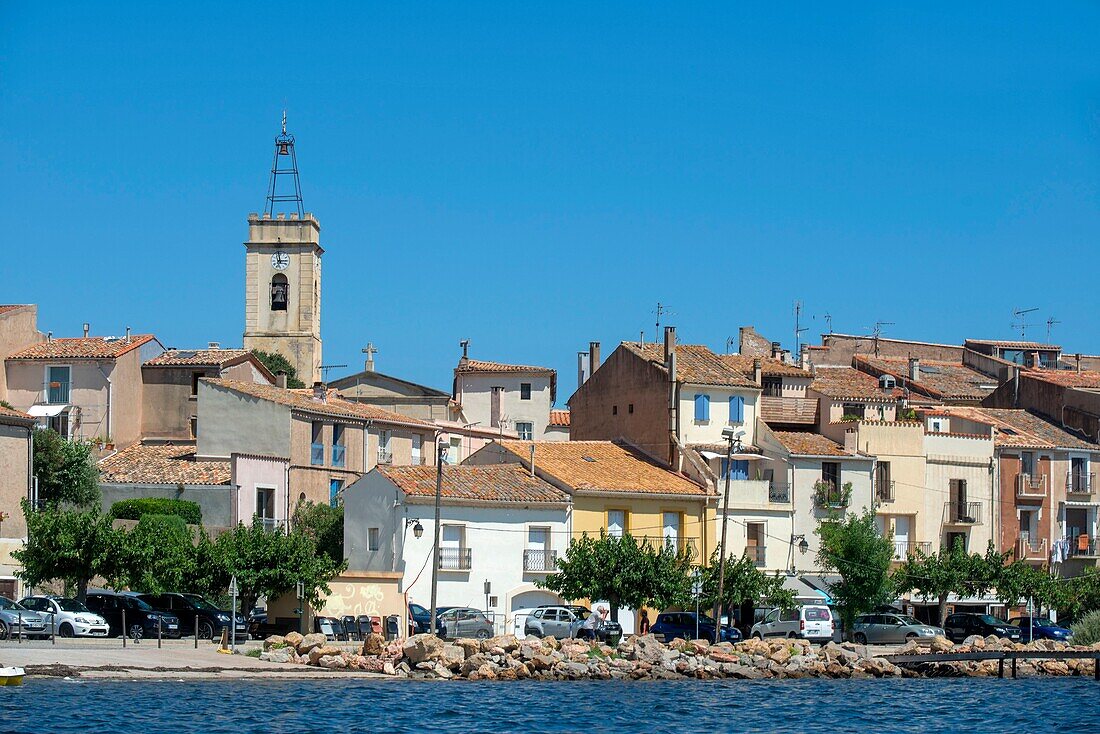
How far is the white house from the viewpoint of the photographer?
65000mm

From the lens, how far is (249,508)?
7031cm

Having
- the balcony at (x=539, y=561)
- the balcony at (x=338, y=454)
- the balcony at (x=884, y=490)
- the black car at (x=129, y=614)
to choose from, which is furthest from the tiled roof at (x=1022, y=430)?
the black car at (x=129, y=614)

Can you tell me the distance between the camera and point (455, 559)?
65438mm

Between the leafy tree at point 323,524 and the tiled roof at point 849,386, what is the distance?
27391mm

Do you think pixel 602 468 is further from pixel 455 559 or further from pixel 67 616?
pixel 67 616

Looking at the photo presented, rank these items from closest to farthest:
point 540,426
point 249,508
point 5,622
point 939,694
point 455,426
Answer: point 5,622, point 939,694, point 249,508, point 455,426, point 540,426

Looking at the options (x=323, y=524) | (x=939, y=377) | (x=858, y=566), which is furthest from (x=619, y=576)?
(x=939, y=377)

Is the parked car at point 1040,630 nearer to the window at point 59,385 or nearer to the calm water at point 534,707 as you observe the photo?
the calm water at point 534,707

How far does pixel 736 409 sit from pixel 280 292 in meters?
49.3

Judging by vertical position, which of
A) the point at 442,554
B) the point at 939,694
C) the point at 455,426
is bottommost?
the point at 939,694

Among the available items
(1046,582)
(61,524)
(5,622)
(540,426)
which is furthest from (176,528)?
(540,426)

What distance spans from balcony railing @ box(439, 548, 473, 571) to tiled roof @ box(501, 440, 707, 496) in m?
5.67

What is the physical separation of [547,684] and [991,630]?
2525 cm

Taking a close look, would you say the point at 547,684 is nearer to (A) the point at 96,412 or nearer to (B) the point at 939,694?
(B) the point at 939,694
